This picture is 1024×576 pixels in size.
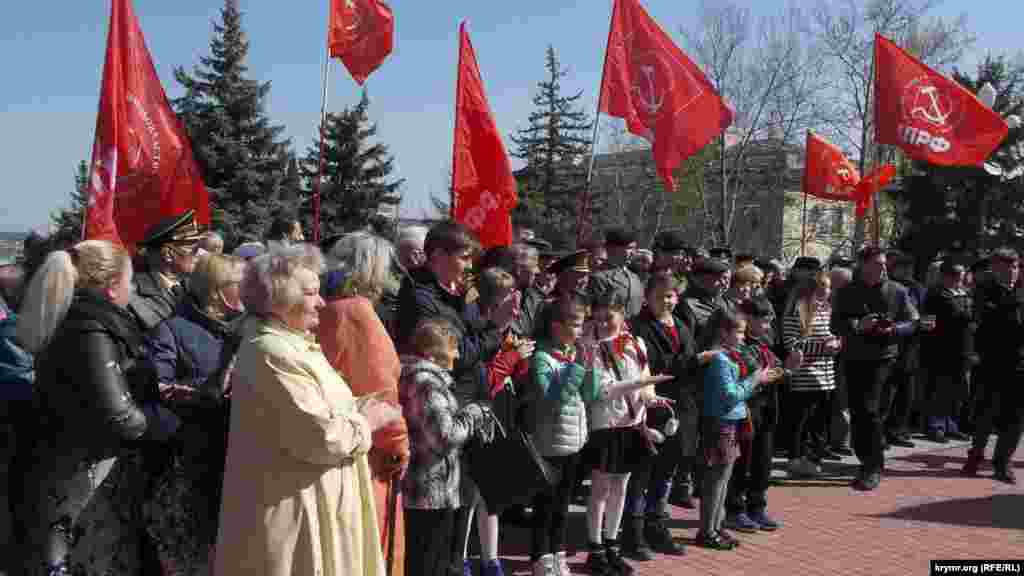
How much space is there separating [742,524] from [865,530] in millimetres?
979

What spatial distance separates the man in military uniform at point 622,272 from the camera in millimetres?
7615

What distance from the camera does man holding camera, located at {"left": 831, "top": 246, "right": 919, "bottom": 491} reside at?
855cm

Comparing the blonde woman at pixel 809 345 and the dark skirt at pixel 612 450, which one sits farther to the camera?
the blonde woman at pixel 809 345

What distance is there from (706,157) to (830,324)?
33.2 m

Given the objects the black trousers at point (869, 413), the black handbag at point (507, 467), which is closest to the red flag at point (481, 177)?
the black trousers at point (869, 413)

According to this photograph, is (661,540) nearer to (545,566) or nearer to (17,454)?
(545,566)

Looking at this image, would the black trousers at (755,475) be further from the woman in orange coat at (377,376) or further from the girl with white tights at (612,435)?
the woman in orange coat at (377,376)

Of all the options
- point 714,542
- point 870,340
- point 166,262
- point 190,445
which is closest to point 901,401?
point 870,340

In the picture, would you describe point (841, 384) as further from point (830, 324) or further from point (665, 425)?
point (665, 425)

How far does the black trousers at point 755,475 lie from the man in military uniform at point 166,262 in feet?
14.2

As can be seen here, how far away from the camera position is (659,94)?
9.52m

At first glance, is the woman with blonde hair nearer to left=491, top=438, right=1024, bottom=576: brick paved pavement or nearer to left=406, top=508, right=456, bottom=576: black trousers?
left=406, top=508, right=456, bottom=576: black trousers

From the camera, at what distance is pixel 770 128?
1519 inches

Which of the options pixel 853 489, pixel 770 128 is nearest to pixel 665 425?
pixel 853 489
